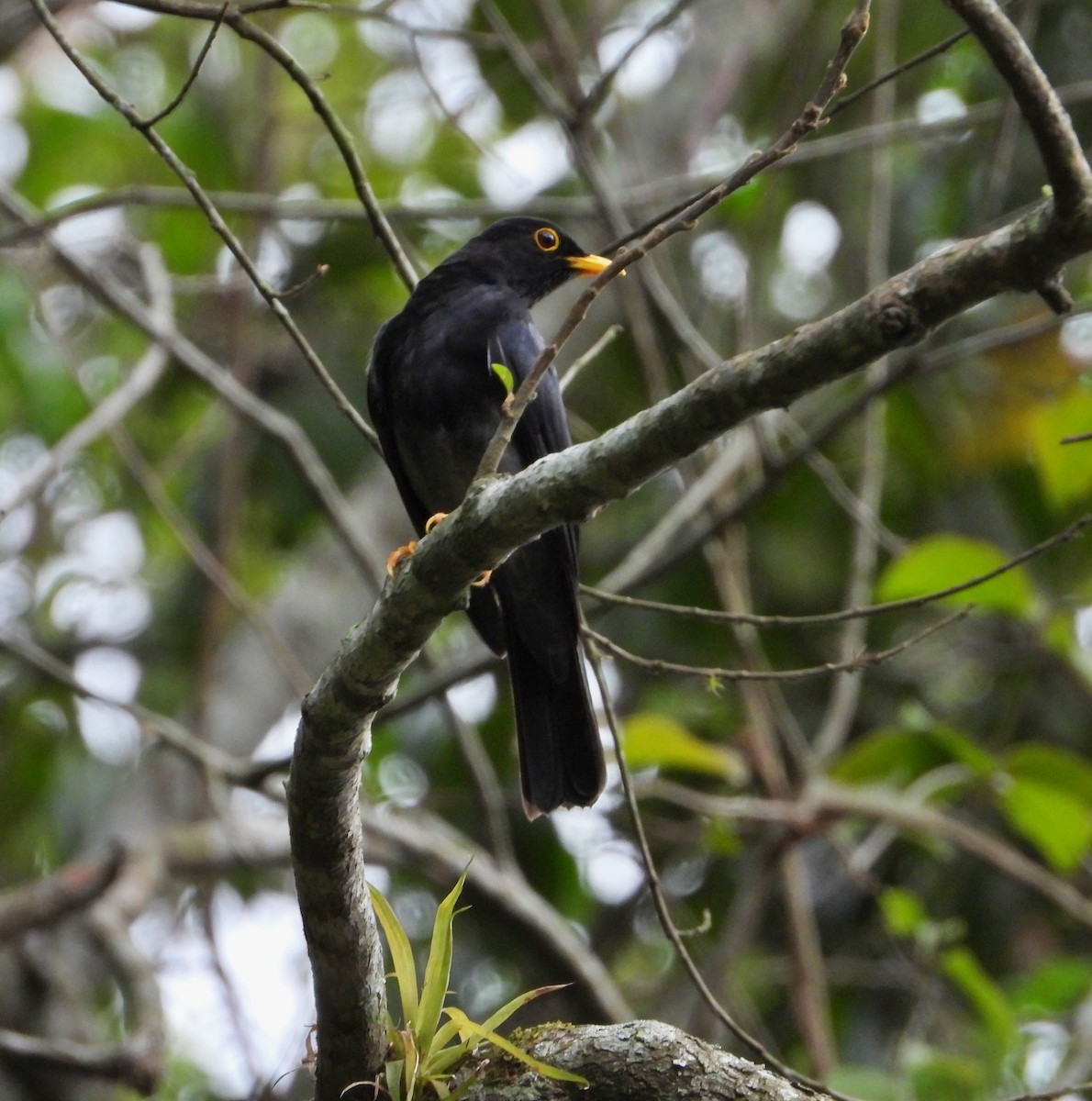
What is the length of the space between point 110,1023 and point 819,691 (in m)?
4.33

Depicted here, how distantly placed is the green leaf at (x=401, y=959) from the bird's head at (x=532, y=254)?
3085mm

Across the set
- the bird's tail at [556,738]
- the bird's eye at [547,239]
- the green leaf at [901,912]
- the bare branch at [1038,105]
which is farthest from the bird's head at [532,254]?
the bare branch at [1038,105]

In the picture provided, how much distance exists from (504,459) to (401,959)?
2.20m

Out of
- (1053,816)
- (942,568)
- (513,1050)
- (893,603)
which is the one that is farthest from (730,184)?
(1053,816)

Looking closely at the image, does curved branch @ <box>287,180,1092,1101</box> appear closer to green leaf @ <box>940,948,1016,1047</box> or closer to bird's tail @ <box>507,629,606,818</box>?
bird's tail @ <box>507,629,606,818</box>

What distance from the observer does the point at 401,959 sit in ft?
9.89

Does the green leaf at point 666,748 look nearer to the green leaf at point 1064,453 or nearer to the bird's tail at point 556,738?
the bird's tail at point 556,738

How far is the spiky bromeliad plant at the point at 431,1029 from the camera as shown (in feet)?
9.45

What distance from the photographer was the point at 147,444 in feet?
30.8

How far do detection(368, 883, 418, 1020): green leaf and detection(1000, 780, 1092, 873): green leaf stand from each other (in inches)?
129

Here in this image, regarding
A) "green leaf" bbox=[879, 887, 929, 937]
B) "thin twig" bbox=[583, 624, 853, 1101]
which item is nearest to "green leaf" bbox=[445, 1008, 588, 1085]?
"thin twig" bbox=[583, 624, 853, 1101]

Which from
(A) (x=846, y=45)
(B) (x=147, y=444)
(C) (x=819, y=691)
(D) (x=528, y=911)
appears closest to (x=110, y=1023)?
(D) (x=528, y=911)

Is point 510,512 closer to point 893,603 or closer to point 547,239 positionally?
point 893,603

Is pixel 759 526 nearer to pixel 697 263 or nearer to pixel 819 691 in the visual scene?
pixel 819 691
